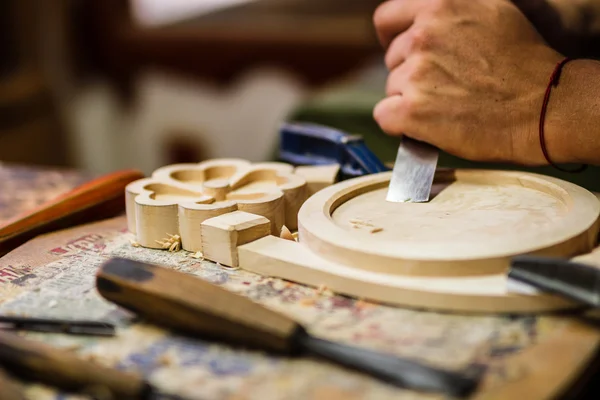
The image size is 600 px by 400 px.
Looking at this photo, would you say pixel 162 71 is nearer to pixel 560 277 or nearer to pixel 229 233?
pixel 229 233

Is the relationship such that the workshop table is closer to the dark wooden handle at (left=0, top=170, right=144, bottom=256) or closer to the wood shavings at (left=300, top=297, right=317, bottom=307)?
the wood shavings at (left=300, top=297, right=317, bottom=307)

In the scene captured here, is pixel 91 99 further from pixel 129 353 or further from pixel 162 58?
pixel 129 353

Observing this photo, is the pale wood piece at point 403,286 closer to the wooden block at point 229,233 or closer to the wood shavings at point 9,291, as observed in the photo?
the wooden block at point 229,233

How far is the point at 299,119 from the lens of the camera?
2.15m

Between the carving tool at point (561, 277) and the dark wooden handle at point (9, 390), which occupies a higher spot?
the carving tool at point (561, 277)

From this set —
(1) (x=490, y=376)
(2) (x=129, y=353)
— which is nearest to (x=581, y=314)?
(1) (x=490, y=376)

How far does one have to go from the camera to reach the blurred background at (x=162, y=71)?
343 centimetres

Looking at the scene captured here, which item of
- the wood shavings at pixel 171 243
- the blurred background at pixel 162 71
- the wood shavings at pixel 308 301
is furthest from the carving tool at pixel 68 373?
the blurred background at pixel 162 71

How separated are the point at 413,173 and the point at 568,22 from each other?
0.67 m

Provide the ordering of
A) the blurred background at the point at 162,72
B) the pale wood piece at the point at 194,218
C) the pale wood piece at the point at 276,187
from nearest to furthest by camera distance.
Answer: the pale wood piece at the point at 194,218 → the pale wood piece at the point at 276,187 → the blurred background at the point at 162,72

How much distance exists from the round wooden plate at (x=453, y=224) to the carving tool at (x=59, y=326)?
0.34 metres

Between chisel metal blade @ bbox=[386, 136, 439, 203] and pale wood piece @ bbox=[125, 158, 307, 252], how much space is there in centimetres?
18

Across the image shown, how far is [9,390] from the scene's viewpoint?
73cm

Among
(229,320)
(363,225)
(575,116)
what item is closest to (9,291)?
(229,320)
